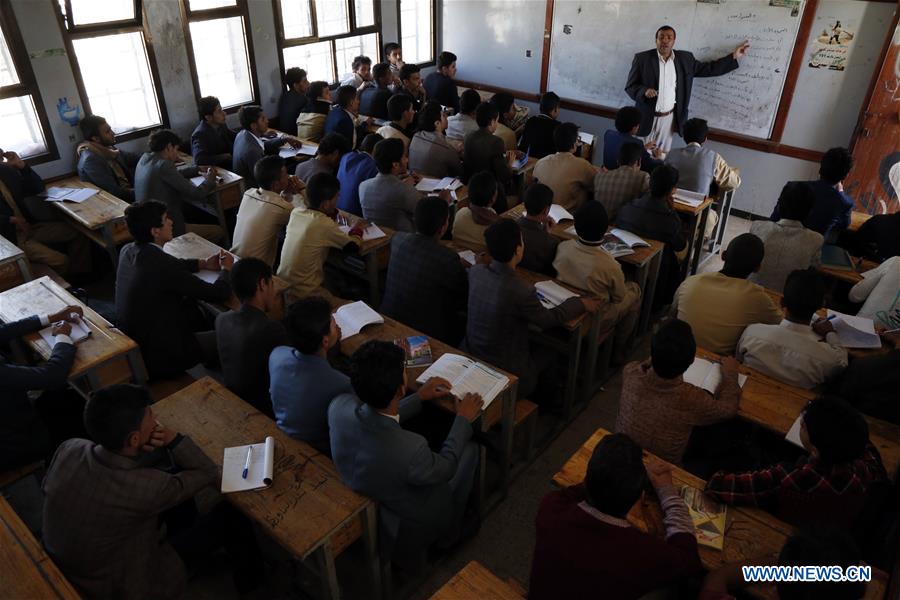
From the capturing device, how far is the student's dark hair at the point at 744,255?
10.1ft

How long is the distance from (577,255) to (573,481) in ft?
5.23

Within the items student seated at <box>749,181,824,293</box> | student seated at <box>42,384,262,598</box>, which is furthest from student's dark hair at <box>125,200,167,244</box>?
student seated at <box>749,181,824,293</box>

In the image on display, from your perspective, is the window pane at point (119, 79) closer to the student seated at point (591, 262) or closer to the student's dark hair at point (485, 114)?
the student's dark hair at point (485, 114)

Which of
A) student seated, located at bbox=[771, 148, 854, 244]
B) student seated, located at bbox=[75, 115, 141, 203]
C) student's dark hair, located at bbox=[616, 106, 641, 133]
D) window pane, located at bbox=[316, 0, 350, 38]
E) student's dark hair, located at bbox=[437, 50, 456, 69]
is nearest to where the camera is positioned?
student seated, located at bbox=[771, 148, 854, 244]

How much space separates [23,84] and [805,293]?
6040 millimetres

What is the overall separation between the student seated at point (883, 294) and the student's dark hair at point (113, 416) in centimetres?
361

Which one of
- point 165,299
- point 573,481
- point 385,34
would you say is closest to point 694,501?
point 573,481

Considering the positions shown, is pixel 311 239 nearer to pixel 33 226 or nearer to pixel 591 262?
pixel 591 262

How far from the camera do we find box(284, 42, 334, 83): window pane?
7195mm

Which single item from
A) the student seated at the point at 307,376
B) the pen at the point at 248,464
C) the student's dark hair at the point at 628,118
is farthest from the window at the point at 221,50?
the pen at the point at 248,464

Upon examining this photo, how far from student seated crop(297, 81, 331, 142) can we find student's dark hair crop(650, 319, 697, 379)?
Answer: 4.97m

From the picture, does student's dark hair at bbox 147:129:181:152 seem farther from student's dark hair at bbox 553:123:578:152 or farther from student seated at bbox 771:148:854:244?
student seated at bbox 771:148:854:244

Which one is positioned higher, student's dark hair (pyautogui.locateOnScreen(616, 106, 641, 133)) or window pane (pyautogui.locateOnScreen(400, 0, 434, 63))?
window pane (pyautogui.locateOnScreen(400, 0, 434, 63))

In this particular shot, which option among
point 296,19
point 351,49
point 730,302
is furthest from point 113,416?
point 351,49
